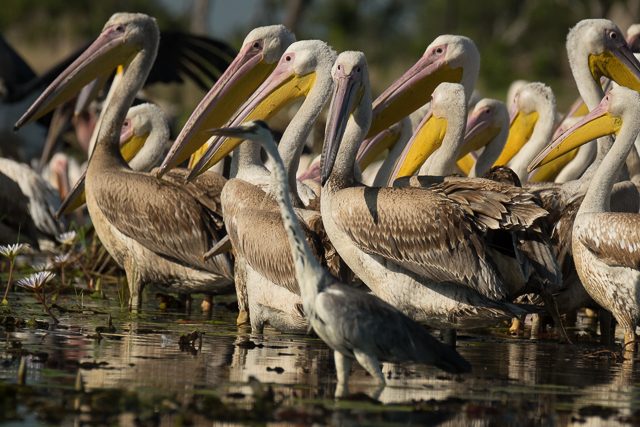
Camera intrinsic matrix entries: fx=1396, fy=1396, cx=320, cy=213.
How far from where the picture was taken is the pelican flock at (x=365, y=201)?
755 cm

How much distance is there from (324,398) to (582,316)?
5.63 m

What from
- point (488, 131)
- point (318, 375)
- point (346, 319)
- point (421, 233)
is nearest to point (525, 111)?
point (488, 131)

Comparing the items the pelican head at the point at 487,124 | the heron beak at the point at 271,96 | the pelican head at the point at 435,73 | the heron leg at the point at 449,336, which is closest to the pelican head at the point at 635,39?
the pelican head at the point at 487,124

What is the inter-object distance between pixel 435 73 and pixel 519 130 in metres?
2.32

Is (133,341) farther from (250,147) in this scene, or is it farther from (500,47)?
(500,47)

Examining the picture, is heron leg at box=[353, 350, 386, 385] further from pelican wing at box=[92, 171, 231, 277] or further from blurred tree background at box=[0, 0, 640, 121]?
blurred tree background at box=[0, 0, 640, 121]

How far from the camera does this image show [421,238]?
7.66 m

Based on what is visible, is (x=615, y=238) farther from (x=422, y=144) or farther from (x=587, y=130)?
(x=422, y=144)

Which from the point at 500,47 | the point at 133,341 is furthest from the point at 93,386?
the point at 500,47

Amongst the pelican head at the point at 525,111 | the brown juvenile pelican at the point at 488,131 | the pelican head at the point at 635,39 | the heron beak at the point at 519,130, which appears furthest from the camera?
the pelican head at the point at 635,39

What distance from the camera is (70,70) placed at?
1027 centimetres

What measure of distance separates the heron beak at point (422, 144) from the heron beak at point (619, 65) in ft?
4.95

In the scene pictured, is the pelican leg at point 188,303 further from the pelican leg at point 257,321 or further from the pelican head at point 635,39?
the pelican head at point 635,39

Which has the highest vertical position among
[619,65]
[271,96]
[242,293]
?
[619,65]
